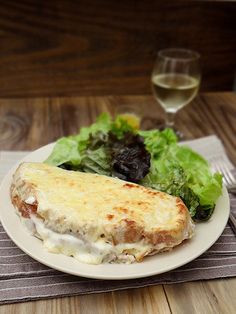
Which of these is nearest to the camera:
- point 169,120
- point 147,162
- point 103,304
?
point 103,304

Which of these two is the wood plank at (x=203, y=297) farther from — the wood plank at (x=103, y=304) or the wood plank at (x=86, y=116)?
the wood plank at (x=86, y=116)

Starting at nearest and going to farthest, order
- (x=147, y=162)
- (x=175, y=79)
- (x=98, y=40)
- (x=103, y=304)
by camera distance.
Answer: (x=103, y=304) → (x=147, y=162) → (x=175, y=79) → (x=98, y=40)

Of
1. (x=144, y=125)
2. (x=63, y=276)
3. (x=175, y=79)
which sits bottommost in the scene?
(x=144, y=125)

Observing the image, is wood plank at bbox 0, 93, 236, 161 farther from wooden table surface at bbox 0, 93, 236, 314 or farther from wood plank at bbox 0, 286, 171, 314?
wood plank at bbox 0, 286, 171, 314

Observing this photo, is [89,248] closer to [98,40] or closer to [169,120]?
[169,120]

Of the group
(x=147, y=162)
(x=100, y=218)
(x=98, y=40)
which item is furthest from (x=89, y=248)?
(x=98, y=40)

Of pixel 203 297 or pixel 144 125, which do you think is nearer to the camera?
pixel 203 297

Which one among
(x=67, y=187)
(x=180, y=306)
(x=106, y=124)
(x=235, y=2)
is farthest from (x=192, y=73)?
(x=180, y=306)

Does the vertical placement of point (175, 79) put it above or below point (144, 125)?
above
